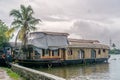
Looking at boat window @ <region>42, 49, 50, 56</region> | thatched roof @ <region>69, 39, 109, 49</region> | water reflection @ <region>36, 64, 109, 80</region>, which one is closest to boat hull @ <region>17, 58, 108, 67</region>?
water reflection @ <region>36, 64, 109, 80</region>

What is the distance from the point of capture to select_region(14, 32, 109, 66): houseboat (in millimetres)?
32219

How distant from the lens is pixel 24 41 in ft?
111

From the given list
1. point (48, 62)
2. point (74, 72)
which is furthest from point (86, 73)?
point (48, 62)

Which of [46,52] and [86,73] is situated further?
[46,52]

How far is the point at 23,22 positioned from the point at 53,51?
217 inches

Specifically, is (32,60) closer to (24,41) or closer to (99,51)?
(24,41)

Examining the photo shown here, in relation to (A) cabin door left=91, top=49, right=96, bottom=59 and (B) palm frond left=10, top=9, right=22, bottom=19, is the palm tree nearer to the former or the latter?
(B) palm frond left=10, top=9, right=22, bottom=19

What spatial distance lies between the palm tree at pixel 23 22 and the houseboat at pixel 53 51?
899mm

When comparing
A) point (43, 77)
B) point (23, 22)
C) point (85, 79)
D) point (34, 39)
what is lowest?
point (85, 79)

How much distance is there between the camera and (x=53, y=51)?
34312 millimetres

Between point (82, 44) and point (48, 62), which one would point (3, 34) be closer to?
point (48, 62)

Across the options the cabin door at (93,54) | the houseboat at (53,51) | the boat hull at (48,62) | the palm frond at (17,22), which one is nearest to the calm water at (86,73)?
the boat hull at (48,62)

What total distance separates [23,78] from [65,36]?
20.3m

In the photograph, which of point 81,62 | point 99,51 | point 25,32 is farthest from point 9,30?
point 99,51
